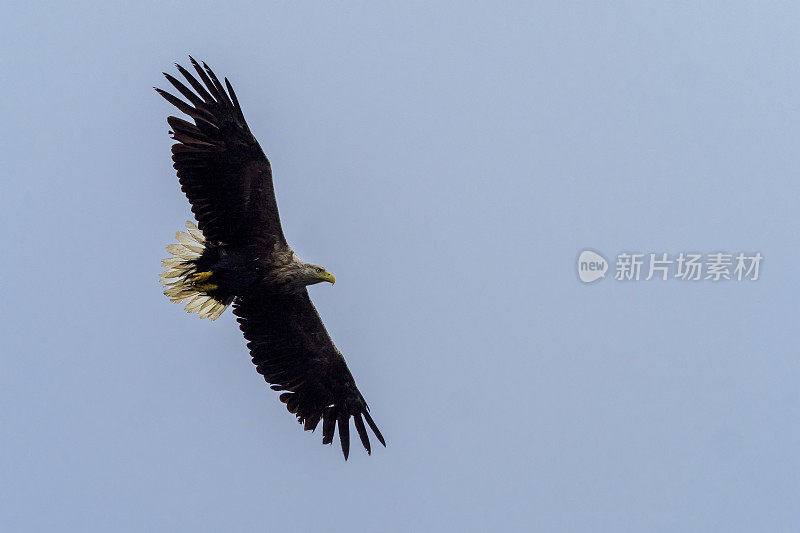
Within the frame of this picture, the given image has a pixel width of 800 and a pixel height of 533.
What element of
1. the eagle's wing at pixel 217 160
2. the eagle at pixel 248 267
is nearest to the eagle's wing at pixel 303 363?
the eagle at pixel 248 267

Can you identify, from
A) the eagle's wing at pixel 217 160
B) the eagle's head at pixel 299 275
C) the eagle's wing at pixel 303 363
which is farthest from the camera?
the eagle's wing at pixel 303 363

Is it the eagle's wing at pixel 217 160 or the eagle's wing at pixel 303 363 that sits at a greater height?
the eagle's wing at pixel 217 160

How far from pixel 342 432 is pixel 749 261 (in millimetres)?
5481

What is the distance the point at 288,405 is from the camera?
45.2ft

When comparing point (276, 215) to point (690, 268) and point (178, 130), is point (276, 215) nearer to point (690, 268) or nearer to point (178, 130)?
point (178, 130)

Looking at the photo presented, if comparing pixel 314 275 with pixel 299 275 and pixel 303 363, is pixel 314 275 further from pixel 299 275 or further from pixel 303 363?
pixel 303 363

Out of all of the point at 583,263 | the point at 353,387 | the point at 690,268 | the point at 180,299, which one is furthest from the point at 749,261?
the point at 180,299

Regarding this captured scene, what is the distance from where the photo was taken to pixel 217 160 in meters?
12.2

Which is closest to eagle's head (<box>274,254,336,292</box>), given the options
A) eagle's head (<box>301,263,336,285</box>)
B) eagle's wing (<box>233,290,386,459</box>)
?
eagle's head (<box>301,263,336,285</box>)

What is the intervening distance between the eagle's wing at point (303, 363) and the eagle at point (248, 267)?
12 millimetres

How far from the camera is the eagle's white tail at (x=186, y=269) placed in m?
12.7

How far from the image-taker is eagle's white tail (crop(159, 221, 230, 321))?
1268 cm

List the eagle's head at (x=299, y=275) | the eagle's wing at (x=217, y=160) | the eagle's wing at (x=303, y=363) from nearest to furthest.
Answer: the eagle's wing at (x=217, y=160) < the eagle's head at (x=299, y=275) < the eagle's wing at (x=303, y=363)

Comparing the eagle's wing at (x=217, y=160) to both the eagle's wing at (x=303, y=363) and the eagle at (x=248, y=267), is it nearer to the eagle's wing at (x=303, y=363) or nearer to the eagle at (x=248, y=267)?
the eagle at (x=248, y=267)
